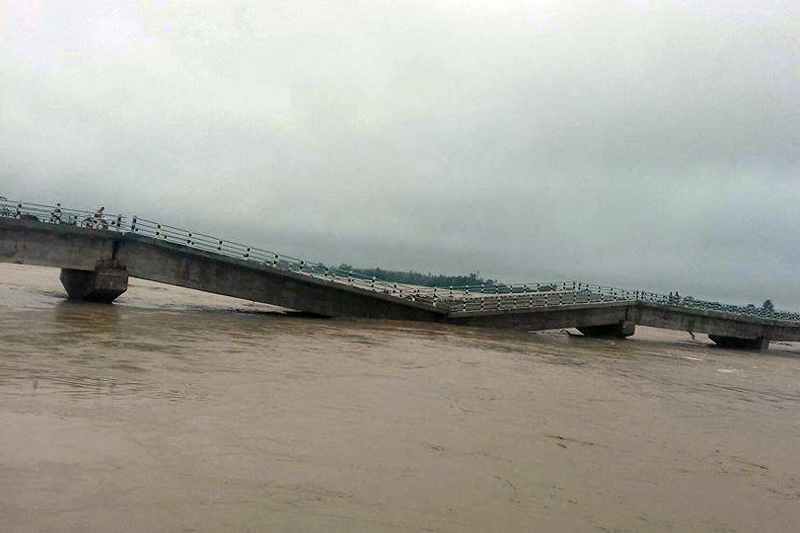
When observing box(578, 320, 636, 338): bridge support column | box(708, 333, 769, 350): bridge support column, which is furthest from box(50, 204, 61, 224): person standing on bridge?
box(708, 333, 769, 350): bridge support column

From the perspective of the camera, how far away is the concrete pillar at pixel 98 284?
27.0m

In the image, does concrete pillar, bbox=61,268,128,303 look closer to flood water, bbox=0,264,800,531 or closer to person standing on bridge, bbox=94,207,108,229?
person standing on bridge, bbox=94,207,108,229

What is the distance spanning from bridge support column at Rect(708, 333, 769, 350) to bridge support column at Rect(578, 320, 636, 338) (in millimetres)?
9843

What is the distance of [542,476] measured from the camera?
6809 mm

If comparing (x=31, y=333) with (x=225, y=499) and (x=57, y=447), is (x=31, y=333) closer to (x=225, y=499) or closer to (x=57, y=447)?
(x=57, y=447)

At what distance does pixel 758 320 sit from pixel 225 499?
50194 mm

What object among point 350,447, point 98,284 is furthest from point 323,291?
point 350,447

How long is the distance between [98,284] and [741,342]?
4523cm

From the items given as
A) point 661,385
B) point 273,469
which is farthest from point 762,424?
point 273,469

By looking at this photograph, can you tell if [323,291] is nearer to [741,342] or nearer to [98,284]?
[98,284]

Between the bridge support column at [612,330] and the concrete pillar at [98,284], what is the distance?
28653 millimetres

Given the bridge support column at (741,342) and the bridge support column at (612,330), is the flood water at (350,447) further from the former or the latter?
the bridge support column at (741,342)

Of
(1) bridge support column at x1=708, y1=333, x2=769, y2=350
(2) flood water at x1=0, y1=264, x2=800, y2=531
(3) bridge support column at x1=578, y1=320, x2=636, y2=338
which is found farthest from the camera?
(1) bridge support column at x1=708, y1=333, x2=769, y2=350

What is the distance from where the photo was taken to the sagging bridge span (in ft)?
87.9
